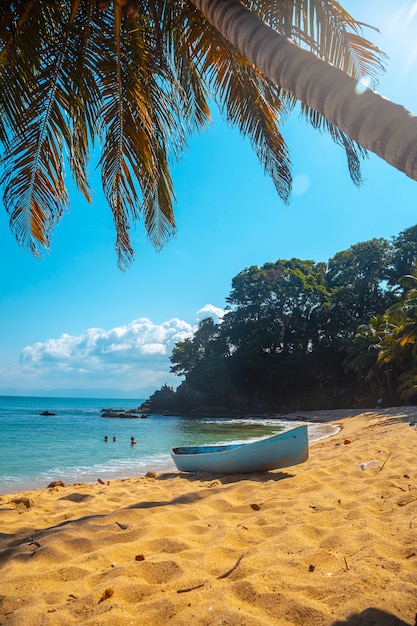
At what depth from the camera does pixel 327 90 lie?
3127 millimetres

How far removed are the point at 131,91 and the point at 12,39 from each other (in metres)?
1.86

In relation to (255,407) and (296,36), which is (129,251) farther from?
(255,407)

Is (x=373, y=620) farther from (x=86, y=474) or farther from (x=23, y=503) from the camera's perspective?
(x=86, y=474)

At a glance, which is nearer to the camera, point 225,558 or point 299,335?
point 225,558

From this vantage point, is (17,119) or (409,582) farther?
(17,119)

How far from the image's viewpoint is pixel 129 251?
7402mm

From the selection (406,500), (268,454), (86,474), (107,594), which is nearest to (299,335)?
(86,474)

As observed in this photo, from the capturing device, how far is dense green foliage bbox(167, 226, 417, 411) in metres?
39.5

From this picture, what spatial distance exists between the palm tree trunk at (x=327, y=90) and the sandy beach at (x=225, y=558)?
259cm

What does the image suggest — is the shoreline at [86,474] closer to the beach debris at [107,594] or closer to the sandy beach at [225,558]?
the sandy beach at [225,558]

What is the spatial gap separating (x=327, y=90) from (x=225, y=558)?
12.2ft

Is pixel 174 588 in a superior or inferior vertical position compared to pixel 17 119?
inferior

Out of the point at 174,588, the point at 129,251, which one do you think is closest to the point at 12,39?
the point at 129,251

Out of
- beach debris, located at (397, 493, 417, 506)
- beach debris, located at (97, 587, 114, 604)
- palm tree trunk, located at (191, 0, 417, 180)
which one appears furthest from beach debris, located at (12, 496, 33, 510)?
palm tree trunk, located at (191, 0, 417, 180)
